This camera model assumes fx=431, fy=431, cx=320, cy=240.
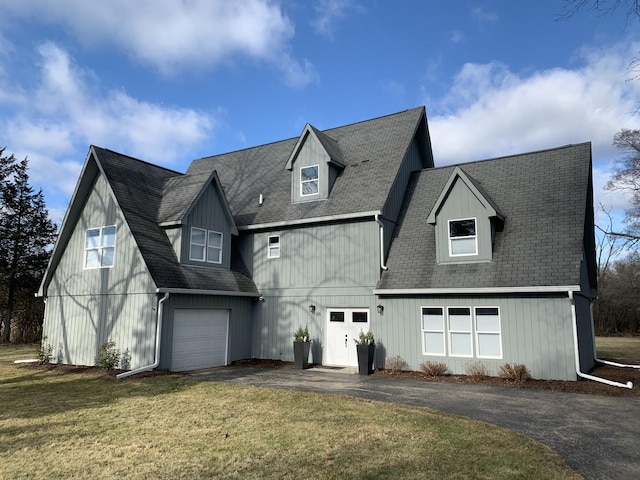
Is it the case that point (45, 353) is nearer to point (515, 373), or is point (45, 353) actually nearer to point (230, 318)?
point (230, 318)

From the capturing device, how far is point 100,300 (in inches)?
614

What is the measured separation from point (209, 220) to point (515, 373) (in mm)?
11822

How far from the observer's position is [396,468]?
559 cm

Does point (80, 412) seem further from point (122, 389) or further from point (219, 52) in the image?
point (219, 52)

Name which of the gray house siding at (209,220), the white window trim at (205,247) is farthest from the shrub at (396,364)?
the white window trim at (205,247)

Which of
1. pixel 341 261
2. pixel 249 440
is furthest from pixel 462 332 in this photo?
pixel 249 440

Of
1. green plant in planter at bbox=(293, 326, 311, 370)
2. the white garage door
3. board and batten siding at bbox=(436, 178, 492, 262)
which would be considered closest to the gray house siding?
the white garage door

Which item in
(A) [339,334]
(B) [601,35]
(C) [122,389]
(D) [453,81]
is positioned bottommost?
(C) [122,389]

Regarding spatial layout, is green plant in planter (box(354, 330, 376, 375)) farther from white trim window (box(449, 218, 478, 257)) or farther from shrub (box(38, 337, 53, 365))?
shrub (box(38, 337, 53, 365))

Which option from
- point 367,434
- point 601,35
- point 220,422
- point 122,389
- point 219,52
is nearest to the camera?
point 601,35

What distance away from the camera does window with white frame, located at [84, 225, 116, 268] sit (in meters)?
15.8

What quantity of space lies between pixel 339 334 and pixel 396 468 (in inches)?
404

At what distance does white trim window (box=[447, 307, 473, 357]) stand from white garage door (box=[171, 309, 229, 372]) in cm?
833

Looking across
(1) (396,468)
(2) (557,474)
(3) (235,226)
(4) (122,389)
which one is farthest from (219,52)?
(2) (557,474)
